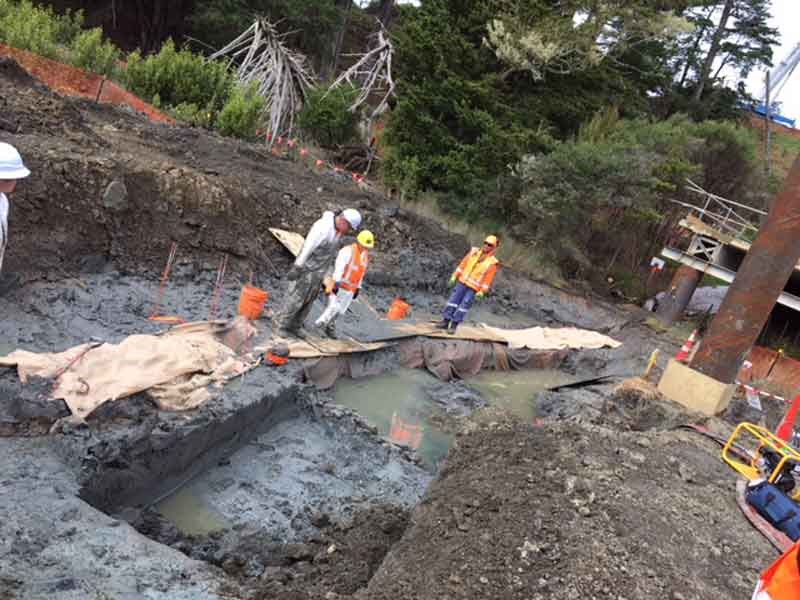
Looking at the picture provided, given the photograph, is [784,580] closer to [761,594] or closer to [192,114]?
[761,594]

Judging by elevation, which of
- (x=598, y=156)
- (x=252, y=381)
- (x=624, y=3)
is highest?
(x=624, y=3)

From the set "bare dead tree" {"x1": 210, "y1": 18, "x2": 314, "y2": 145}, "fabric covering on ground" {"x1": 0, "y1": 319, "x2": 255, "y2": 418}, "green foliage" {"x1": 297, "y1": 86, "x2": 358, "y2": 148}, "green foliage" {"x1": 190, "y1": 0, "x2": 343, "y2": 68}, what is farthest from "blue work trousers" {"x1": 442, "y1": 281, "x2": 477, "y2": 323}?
"green foliage" {"x1": 190, "y1": 0, "x2": 343, "y2": 68}

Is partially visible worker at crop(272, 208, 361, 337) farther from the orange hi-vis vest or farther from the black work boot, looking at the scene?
the black work boot

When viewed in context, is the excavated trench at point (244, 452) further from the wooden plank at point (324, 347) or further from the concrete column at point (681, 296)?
the concrete column at point (681, 296)

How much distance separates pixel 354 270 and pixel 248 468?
10.3ft

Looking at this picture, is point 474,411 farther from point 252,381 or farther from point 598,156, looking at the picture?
point 598,156

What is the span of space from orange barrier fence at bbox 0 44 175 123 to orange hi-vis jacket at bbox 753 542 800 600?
1472cm

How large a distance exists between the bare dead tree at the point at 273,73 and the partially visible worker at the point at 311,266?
433 inches

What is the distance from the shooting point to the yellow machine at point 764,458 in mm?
5801

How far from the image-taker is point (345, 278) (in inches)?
334

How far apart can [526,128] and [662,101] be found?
14.5 meters

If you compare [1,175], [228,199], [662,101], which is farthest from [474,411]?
→ [662,101]

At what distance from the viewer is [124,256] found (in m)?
8.80

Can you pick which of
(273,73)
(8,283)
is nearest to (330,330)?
(8,283)
